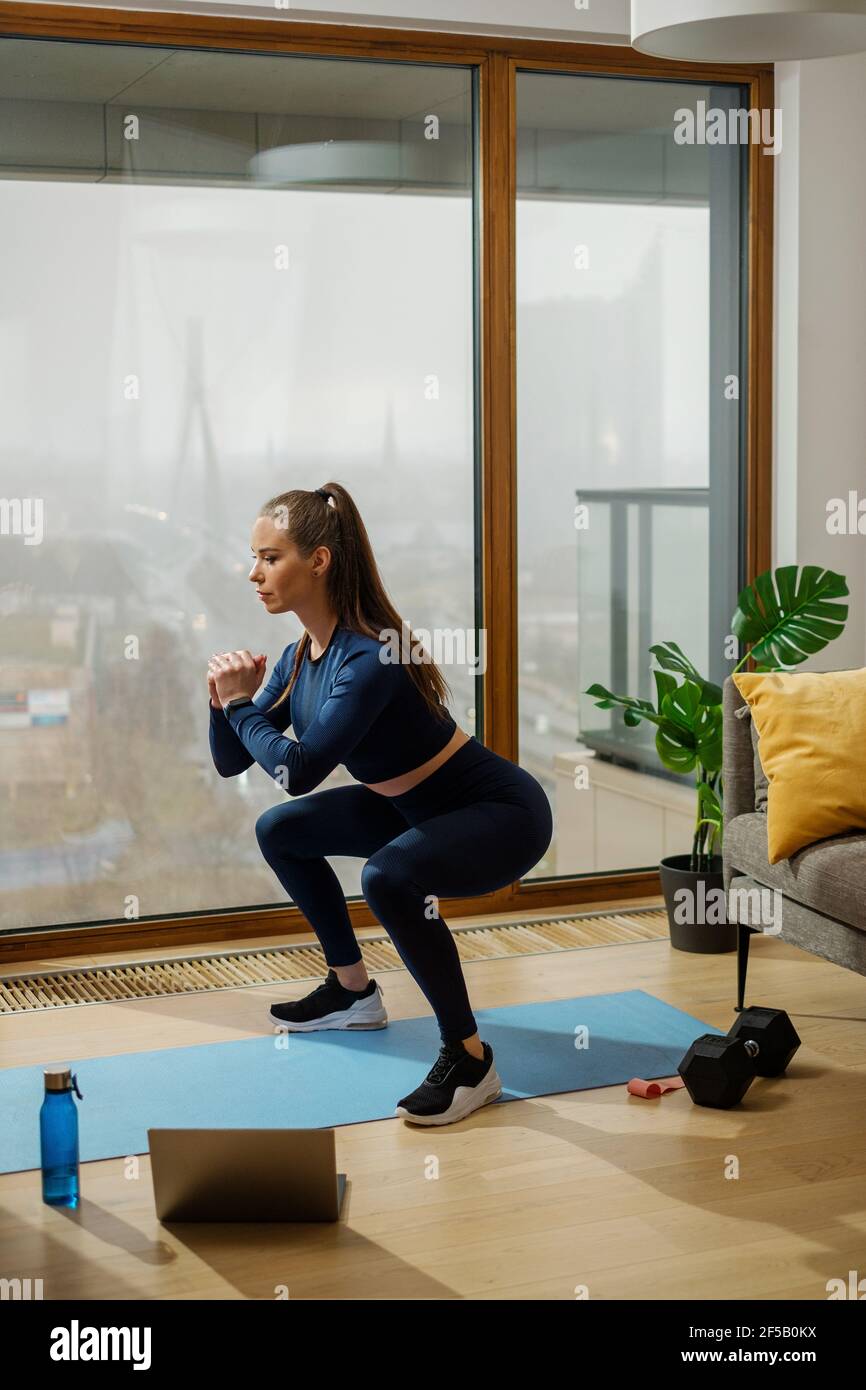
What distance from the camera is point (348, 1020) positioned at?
3.51 meters

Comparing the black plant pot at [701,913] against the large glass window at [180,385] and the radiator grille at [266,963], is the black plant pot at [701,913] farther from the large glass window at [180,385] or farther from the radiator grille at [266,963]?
the large glass window at [180,385]

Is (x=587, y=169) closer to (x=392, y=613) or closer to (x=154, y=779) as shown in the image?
(x=392, y=613)

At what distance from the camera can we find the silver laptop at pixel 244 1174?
2.52 m

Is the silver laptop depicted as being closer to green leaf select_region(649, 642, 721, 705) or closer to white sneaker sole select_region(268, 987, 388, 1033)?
white sneaker sole select_region(268, 987, 388, 1033)

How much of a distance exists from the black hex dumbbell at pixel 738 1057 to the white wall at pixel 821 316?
5.44ft

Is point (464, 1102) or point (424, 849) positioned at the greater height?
point (424, 849)

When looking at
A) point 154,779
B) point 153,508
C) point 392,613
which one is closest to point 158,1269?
point 392,613

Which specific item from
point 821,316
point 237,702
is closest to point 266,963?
point 237,702

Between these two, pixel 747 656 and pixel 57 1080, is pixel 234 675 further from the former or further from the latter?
pixel 747 656

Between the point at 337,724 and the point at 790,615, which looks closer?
the point at 337,724

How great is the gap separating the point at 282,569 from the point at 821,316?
2122 mm

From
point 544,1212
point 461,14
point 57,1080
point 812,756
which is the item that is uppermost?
point 461,14

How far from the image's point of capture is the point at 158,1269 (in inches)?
94.8
